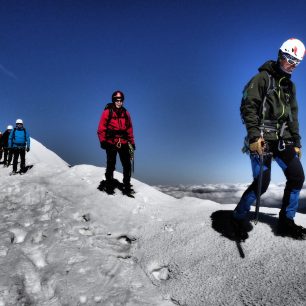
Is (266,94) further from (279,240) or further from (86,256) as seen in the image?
(86,256)

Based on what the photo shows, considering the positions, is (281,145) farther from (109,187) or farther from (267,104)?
(109,187)

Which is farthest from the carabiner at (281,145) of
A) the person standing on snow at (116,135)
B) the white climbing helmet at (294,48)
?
the person standing on snow at (116,135)

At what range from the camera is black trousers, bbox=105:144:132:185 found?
8438mm

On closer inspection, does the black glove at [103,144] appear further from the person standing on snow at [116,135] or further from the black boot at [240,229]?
the black boot at [240,229]

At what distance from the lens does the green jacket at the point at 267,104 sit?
183 inches

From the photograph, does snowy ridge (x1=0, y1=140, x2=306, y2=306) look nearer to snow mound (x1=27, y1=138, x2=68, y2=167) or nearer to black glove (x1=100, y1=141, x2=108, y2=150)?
black glove (x1=100, y1=141, x2=108, y2=150)

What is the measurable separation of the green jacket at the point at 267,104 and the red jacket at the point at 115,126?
13.6 feet

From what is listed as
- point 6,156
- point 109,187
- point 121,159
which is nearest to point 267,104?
point 121,159

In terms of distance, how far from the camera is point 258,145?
4469 millimetres

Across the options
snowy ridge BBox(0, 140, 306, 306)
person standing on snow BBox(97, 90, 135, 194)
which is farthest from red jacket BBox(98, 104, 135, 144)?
snowy ridge BBox(0, 140, 306, 306)

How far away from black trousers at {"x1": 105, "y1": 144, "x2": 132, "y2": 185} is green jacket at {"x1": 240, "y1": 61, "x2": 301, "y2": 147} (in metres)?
4.34

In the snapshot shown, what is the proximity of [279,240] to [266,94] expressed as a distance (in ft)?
7.27

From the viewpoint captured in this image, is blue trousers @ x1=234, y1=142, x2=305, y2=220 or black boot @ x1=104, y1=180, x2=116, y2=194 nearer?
blue trousers @ x1=234, y1=142, x2=305, y2=220

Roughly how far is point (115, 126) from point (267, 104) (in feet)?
14.6
